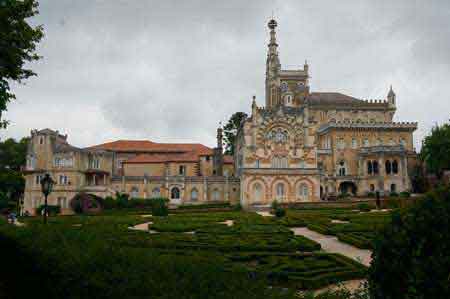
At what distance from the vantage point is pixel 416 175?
69.9 meters

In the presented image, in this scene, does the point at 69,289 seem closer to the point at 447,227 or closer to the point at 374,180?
the point at 447,227

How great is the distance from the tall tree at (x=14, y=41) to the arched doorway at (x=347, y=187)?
60.6 m

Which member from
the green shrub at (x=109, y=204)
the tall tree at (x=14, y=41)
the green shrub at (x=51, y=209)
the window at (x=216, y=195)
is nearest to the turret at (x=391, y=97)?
the window at (x=216, y=195)

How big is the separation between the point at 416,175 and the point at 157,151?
45328 millimetres

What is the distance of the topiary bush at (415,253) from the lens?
535 centimetres

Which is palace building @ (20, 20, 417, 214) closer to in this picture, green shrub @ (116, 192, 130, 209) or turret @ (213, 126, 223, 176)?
turret @ (213, 126, 223, 176)

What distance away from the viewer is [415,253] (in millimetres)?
5727

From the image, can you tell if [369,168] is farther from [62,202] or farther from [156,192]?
[62,202]

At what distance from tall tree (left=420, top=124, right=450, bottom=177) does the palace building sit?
3590 millimetres

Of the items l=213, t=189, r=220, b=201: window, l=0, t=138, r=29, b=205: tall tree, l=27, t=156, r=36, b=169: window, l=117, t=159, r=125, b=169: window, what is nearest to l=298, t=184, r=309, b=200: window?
l=213, t=189, r=220, b=201: window

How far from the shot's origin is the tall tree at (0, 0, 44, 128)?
16819 millimetres

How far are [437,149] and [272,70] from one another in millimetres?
35695

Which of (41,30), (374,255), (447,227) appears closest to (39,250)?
(374,255)

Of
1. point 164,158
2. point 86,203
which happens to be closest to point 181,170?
point 164,158
